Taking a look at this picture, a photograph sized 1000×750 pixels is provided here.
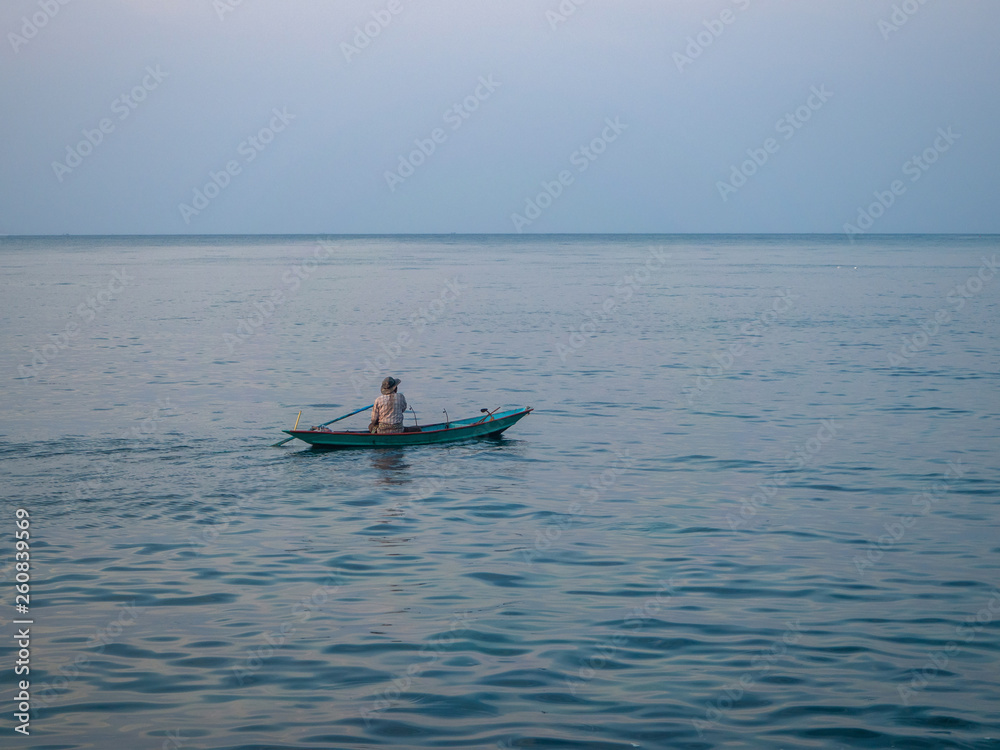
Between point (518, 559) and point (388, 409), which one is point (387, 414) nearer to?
point (388, 409)

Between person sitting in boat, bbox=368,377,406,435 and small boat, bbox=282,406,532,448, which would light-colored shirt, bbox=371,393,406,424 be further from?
small boat, bbox=282,406,532,448

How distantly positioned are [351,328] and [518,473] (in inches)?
1191

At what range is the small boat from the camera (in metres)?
20.5

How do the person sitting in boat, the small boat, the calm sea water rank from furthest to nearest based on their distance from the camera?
the person sitting in boat → the small boat → the calm sea water

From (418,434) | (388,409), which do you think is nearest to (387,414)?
(388,409)

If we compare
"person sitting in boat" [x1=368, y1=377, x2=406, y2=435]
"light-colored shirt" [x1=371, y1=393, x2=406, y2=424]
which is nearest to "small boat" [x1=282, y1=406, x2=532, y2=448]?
"person sitting in boat" [x1=368, y1=377, x2=406, y2=435]

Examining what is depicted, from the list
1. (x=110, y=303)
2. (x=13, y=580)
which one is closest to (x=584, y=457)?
(x=13, y=580)

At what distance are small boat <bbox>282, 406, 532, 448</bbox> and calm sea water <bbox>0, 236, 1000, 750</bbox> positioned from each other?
0.95 ft

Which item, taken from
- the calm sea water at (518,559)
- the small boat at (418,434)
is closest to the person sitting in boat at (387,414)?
the small boat at (418,434)

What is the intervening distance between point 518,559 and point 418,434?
782 centimetres

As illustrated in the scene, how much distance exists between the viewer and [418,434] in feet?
69.1

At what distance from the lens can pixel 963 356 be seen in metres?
36.4

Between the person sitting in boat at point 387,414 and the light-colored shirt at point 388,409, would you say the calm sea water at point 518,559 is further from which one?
the light-colored shirt at point 388,409

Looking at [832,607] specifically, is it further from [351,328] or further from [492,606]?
[351,328]
